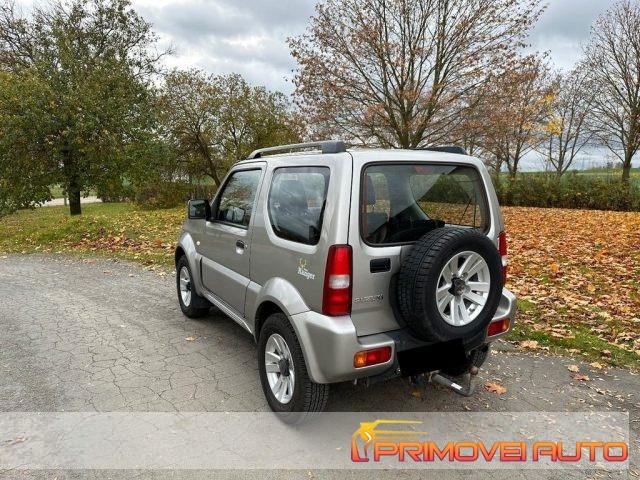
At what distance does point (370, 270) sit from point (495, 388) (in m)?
1.78

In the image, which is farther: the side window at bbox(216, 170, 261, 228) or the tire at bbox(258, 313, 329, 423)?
the side window at bbox(216, 170, 261, 228)

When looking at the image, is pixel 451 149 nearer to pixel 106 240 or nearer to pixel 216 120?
pixel 106 240

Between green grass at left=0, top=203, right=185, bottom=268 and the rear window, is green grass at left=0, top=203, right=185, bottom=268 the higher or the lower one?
the lower one

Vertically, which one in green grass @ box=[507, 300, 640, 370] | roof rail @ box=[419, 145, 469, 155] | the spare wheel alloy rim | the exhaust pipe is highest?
roof rail @ box=[419, 145, 469, 155]

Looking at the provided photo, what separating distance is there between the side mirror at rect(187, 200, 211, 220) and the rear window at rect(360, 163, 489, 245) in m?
2.17

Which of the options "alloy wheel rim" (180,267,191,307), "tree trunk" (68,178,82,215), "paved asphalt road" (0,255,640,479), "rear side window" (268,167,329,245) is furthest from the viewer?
"tree trunk" (68,178,82,215)

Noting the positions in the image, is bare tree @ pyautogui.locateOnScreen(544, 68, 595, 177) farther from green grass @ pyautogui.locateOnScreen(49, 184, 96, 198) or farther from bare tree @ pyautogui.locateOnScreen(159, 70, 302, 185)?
green grass @ pyautogui.locateOnScreen(49, 184, 96, 198)

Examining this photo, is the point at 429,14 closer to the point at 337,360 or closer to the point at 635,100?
the point at 635,100

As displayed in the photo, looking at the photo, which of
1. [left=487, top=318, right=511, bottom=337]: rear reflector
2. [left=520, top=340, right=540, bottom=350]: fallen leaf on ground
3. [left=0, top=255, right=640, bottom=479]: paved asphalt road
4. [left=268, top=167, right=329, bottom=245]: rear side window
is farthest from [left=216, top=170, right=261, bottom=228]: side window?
[left=520, top=340, right=540, bottom=350]: fallen leaf on ground

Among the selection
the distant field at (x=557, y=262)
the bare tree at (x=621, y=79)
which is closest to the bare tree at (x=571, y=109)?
the bare tree at (x=621, y=79)

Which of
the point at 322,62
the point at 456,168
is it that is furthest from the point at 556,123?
the point at 456,168

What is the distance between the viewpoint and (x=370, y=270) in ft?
8.50

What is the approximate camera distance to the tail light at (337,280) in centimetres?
251

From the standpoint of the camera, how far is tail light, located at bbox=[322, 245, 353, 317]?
2.51 metres
